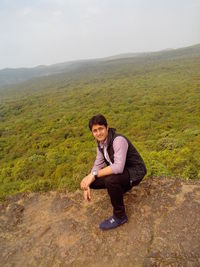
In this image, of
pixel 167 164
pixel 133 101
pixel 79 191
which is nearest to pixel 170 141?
pixel 167 164

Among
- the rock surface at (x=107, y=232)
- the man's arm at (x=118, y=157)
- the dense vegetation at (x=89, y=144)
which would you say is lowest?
the dense vegetation at (x=89, y=144)

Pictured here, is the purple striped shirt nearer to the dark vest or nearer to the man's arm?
the man's arm

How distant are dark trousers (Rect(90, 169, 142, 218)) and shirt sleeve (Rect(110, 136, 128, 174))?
0.14m

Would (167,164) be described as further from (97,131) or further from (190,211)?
(97,131)

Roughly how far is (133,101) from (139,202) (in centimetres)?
2076

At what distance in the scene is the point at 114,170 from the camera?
3549 mm

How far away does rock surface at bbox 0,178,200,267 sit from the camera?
11.0ft

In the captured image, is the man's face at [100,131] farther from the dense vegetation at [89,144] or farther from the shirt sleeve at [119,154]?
the dense vegetation at [89,144]

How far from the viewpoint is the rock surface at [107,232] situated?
3.35m

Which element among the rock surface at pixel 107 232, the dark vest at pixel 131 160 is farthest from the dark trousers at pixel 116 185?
the rock surface at pixel 107 232

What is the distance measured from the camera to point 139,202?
438cm

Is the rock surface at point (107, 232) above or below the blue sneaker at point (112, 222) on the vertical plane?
below

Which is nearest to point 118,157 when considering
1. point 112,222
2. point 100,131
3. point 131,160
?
point 131,160

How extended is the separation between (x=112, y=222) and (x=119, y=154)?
117cm
